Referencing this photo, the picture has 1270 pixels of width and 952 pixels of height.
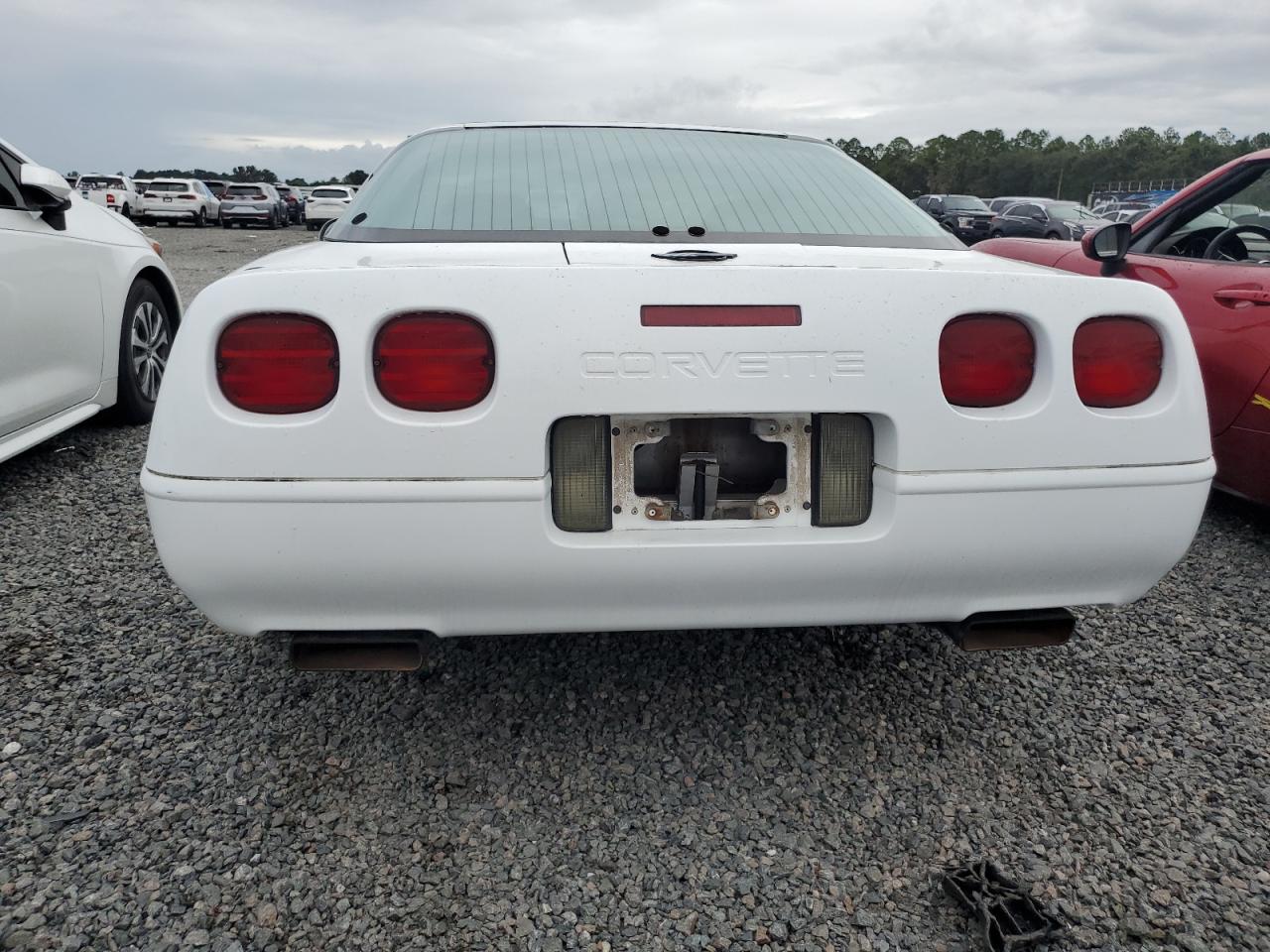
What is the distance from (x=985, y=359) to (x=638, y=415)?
2.19 ft

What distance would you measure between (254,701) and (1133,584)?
2.02 metres

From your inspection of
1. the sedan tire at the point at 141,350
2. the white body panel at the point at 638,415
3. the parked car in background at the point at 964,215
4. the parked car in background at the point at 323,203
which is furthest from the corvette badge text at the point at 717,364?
the parked car in background at the point at 323,203

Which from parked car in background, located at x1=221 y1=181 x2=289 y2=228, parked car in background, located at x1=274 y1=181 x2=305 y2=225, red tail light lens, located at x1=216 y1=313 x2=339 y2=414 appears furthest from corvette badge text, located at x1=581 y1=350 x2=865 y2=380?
parked car in background, located at x1=274 y1=181 x2=305 y2=225

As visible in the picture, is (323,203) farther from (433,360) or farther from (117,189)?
(433,360)

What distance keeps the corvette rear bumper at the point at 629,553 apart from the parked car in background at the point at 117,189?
3118 centimetres

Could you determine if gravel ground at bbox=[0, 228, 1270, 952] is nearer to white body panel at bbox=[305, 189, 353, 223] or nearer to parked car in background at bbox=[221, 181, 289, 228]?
white body panel at bbox=[305, 189, 353, 223]

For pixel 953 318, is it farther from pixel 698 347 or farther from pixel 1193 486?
pixel 1193 486

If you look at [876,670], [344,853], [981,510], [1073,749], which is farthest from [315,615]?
[1073,749]

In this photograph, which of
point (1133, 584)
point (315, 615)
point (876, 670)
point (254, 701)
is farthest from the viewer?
point (876, 670)

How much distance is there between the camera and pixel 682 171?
8.62ft

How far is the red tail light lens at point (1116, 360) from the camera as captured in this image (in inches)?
73.0

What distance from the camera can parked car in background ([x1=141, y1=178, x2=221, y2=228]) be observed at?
30.2 metres

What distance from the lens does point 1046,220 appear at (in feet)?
84.7

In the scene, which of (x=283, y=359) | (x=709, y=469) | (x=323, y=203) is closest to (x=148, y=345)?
(x=283, y=359)
